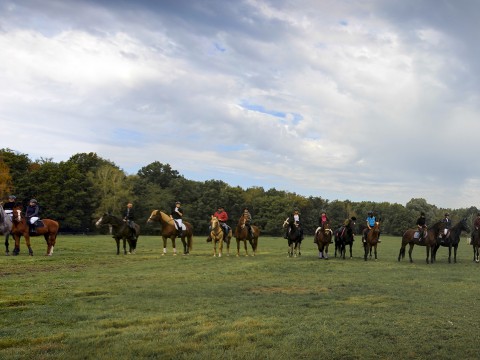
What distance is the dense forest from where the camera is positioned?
68.2 meters

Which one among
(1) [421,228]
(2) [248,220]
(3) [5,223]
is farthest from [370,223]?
(3) [5,223]

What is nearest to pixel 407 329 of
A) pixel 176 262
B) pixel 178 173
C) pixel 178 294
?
pixel 178 294

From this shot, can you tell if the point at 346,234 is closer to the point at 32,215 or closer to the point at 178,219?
the point at 178,219

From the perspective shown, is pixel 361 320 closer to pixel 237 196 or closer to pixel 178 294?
pixel 178 294

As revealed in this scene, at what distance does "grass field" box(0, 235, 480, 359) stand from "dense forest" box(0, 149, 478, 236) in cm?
5182

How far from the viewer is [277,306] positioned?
10.3m

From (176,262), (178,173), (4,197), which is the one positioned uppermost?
(178,173)

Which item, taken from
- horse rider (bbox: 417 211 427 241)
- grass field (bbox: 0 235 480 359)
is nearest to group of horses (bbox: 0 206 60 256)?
grass field (bbox: 0 235 480 359)

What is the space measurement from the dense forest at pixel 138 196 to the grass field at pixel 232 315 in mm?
51822

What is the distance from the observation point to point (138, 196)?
269ft

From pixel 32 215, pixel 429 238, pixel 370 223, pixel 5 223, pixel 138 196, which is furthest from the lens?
pixel 138 196

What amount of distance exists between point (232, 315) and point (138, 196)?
75.3 m

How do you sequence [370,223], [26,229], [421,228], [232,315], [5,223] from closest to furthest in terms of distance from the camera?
[232,315] → [5,223] → [26,229] → [421,228] → [370,223]

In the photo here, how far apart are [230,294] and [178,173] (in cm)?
9293
